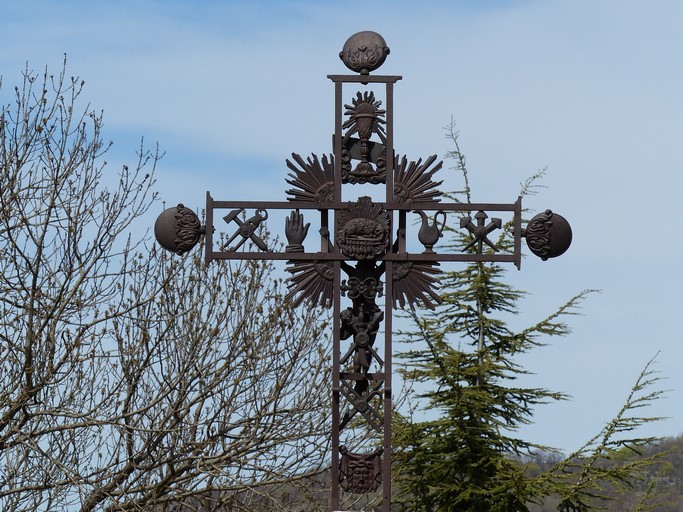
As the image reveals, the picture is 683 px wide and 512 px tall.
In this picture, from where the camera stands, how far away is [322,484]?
14.6 m

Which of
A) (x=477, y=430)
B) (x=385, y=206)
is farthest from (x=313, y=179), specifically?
(x=477, y=430)

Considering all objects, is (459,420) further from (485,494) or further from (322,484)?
(322,484)

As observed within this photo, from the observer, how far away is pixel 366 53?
23.4ft

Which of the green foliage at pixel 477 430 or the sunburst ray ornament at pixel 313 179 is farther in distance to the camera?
the green foliage at pixel 477 430

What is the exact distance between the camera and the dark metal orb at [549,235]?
7066 millimetres

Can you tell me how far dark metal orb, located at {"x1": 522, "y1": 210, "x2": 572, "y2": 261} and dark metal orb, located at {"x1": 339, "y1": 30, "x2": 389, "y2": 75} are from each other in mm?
1319

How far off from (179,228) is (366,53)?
1509 millimetres

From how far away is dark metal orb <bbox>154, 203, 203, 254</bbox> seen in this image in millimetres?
7125

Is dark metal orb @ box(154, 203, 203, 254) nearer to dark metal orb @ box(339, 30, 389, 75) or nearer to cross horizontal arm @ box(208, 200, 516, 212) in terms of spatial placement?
cross horizontal arm @ box(208, 200, 516, 212)

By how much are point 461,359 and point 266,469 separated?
407 cm

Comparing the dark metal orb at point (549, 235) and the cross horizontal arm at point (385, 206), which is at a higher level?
the cross horizontal arm at point (385, 206)

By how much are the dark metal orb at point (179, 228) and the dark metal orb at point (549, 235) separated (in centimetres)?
196

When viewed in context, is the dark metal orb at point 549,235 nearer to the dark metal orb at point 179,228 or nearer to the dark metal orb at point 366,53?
the dark metal orb at point 366,53

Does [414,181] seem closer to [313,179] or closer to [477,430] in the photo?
[313,179]
